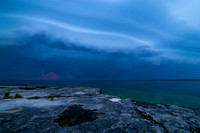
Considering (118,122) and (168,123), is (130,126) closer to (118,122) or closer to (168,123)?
(118,122)

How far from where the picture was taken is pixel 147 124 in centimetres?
342

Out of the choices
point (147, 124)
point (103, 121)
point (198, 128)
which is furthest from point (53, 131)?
point (198, 128)

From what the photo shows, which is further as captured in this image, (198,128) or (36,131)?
Result: (198,128)

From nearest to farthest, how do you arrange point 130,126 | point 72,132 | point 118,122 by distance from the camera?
point 72,132 < point 130,126 < point 118,122

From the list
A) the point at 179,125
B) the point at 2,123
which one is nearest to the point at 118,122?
the point at 179,125

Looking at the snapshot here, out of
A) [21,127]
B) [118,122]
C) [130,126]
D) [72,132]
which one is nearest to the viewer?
[72,132]

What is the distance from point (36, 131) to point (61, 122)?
77 centimetres

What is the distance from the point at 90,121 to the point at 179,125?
10.4 ft

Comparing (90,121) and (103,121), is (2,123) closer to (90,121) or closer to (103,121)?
(90,121)

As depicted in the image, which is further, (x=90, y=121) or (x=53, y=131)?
(x=90, y=121)

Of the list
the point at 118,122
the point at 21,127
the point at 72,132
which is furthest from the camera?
the point at 118,122

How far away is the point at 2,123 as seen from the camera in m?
3.27

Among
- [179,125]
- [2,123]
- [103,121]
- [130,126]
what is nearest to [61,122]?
[103,121]

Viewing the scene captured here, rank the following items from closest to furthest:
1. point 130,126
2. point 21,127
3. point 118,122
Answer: point 21,127 < point 130,126 < point 118,122
